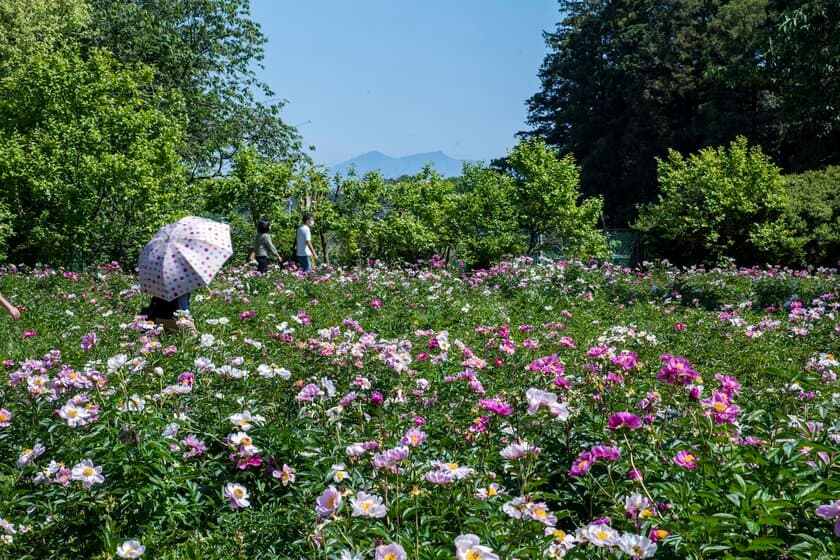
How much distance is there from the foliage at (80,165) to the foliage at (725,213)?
11695mm

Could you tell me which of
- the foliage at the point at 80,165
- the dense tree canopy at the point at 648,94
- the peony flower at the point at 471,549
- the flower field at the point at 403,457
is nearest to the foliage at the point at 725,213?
the dense tree canopy at the point at 648,94

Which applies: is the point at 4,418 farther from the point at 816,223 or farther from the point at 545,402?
the point at 816,223

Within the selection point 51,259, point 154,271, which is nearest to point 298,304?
point 154,271

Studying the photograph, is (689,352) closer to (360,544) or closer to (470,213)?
(360,544)

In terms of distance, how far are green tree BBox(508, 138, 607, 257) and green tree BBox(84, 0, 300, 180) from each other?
8.55m

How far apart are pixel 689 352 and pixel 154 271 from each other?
Result: 4.62 meters

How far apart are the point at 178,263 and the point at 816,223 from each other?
14.8 meters

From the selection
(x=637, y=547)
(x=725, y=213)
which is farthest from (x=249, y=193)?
(x=637, y=547)

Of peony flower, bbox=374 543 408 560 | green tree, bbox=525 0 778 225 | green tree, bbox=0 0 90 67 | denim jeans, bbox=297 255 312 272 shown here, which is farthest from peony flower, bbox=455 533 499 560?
green tree, bbox=525 0 778 225

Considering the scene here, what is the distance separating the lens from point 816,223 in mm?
15227

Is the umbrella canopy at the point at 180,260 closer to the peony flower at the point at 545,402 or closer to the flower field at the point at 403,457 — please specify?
the flower field at the point at 403,457

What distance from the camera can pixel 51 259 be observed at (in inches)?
545

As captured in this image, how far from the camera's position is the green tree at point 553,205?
15492 millimetres

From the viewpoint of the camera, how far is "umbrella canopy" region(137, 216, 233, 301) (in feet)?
17.1
